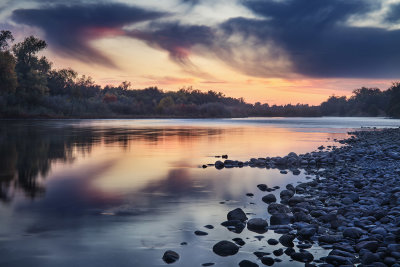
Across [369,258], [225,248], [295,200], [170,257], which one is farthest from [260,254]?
[295,200]

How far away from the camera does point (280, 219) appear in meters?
8.02

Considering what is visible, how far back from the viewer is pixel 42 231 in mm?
7535

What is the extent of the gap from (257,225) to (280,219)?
63cm

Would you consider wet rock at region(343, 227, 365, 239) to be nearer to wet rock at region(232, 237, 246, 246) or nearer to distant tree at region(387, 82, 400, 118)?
wet rock at region(232, 237, 246, 246)

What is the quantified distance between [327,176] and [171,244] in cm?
911

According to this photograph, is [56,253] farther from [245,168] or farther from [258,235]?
[245,168]

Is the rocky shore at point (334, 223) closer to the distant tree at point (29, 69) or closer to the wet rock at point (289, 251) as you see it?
the wet rock at point (289, 251)

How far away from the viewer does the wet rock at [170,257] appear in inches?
242

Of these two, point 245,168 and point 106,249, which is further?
point 245,168

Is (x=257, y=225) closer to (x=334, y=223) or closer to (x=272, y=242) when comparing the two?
(x=272, y=242)

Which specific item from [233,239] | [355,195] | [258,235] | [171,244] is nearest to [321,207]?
[355,195]

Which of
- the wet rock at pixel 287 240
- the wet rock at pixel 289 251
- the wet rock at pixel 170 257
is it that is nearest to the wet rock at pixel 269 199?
the wet rock at pixel 287 240

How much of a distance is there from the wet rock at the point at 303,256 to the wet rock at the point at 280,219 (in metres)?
1.77

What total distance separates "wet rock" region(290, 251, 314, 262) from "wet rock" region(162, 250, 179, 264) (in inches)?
79.0
